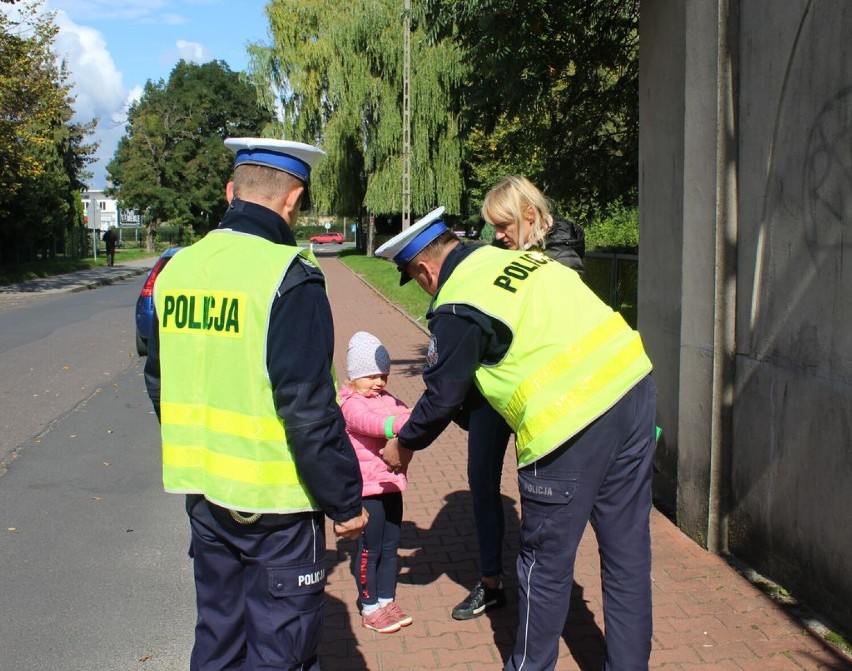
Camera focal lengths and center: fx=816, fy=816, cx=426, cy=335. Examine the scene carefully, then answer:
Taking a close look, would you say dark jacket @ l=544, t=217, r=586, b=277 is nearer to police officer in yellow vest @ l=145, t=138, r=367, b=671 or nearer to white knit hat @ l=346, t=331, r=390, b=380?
white knit hat @ l=346, t=331, r=390, b=380

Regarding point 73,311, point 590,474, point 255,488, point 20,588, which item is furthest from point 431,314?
point 73,311

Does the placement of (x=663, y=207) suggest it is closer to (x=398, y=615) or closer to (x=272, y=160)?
(x=398, y=615)

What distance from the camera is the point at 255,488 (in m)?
2.27

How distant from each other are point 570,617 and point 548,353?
173 cm

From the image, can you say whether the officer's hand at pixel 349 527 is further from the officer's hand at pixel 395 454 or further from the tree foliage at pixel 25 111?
the tree foliage at pixel 25 111

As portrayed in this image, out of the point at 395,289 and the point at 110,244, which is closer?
the point at 395,289

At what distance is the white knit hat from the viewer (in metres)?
3.52

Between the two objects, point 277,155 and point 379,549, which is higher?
point 277,155

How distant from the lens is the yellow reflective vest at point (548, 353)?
106 inches

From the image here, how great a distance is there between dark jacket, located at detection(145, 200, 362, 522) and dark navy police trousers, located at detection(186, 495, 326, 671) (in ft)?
0.49

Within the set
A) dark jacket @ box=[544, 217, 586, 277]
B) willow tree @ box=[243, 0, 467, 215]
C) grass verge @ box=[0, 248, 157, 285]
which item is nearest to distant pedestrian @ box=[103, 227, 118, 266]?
grass verge @ box=[0, 248, 157, 285]

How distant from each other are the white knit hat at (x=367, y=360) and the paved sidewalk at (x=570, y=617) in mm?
1207

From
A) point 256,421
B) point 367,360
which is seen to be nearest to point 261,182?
point 256,421

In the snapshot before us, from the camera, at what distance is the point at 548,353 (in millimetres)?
2689
